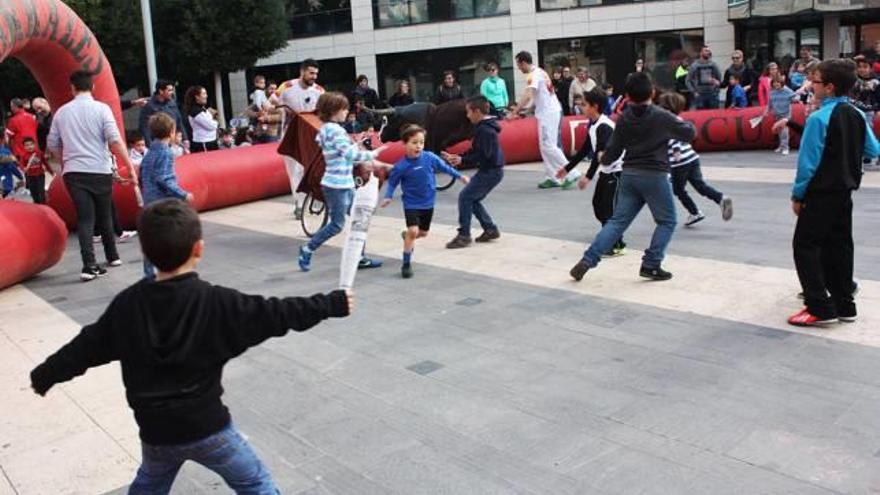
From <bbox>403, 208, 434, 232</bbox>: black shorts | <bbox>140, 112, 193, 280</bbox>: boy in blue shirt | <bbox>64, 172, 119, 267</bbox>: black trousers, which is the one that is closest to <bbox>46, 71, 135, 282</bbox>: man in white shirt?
<bbox>64, 172, 119, 267</bbox>: black trousers

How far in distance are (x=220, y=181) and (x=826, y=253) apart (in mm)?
8800

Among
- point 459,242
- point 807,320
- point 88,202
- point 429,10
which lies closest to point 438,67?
point 429,10

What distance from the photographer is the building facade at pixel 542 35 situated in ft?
77.3

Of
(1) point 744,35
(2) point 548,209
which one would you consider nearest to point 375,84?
(1) point 744,35

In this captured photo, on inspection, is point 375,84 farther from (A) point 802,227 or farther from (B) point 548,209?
(A) point 802,227

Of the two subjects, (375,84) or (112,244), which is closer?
(112,244)

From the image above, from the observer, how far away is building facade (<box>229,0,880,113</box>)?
928 inches

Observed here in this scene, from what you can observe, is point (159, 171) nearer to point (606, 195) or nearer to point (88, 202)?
point (88, 202)

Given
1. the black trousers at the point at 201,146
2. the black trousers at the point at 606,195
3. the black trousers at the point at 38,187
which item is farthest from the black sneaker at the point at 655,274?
the black trousers at the point at 38,187

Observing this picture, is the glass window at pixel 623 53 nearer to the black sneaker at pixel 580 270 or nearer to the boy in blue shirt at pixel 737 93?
the boy in blue shirt at pixel 737 93

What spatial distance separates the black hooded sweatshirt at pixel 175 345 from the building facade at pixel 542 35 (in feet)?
73.9

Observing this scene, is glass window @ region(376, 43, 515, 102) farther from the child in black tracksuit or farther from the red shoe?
the red shoe

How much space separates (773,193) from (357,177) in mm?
5473

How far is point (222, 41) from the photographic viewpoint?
28.7 m
